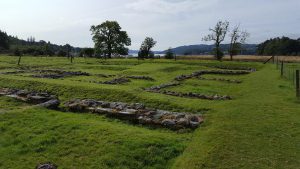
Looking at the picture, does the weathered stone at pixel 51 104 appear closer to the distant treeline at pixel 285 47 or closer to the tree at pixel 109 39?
the tree at pixel 109 39

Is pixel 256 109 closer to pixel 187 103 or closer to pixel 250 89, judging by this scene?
pixel 187 103

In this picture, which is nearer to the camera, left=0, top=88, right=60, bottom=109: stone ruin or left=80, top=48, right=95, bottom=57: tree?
left=0, top=88, right=60, bottom=109: stone ruin

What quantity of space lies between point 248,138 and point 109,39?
73.7 m

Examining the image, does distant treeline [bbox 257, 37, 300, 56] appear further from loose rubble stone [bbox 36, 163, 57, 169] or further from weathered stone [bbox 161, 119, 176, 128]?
loose rubble stone [bbox 36, 163, 57, 169]

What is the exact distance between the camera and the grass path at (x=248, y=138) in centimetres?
937

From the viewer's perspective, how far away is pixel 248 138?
36.3 ft

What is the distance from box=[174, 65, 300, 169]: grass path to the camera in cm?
937

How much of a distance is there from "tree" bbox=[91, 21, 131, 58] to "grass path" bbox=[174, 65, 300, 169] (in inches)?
2676

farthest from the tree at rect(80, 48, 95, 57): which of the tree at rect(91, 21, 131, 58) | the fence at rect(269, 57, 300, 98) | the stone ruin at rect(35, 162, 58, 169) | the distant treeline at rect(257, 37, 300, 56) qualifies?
the stone ruin at rect(35, 162, 58, 169)

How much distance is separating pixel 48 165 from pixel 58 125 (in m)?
3.54

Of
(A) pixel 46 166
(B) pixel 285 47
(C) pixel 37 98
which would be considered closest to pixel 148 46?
(B) pixel 285 47

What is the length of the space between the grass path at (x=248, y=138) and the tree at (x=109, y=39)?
2676 inches

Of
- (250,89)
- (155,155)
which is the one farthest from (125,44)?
(155,155)

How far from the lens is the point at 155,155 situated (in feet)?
34.0
